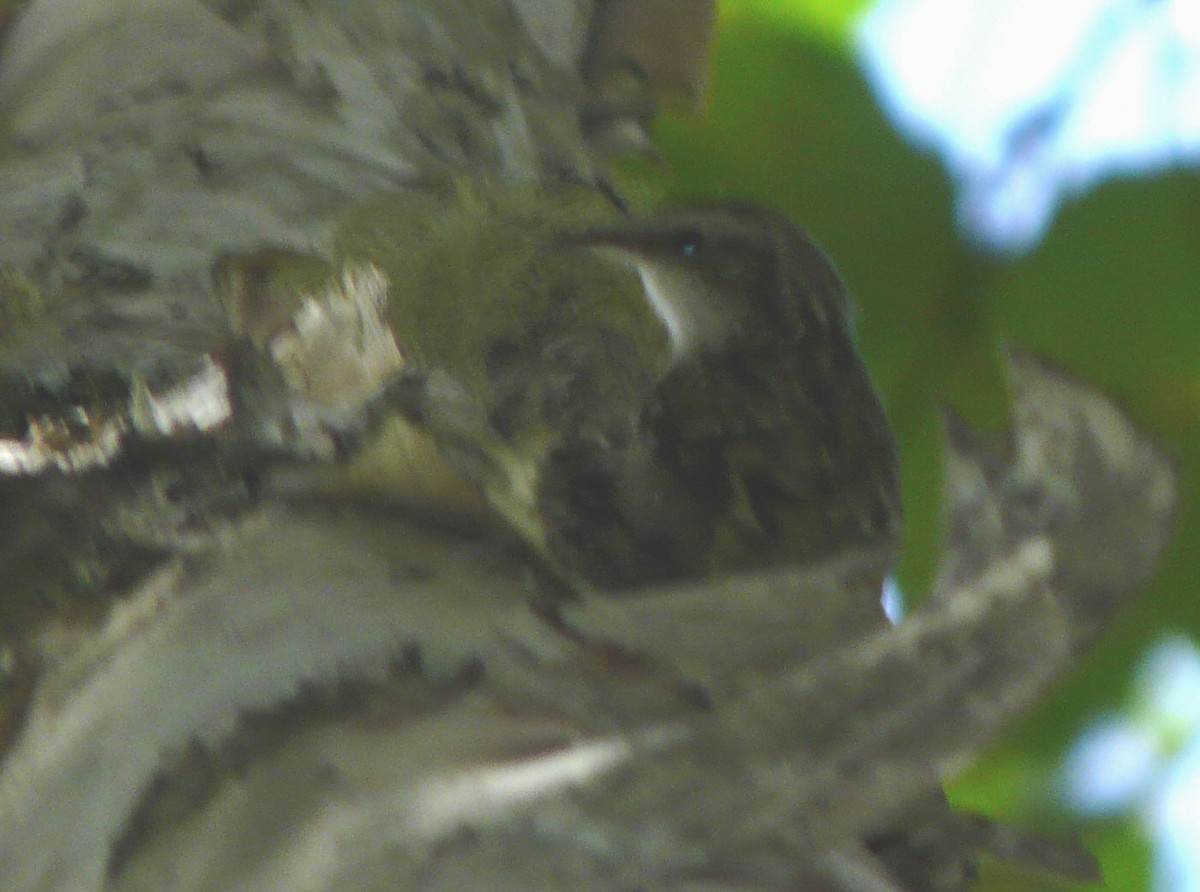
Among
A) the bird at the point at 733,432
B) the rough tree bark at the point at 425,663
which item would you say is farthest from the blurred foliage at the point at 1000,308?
the rough tree bark at the point at 425,663

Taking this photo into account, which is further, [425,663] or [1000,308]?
[1000,308]

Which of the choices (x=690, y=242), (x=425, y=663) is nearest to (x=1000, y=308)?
(x=690, y=242)

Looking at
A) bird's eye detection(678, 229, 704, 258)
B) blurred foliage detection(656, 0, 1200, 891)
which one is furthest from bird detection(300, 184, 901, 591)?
blurred foliage detection(656, 0, 1200, 891)

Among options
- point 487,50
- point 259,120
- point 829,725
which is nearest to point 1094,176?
point 487,50

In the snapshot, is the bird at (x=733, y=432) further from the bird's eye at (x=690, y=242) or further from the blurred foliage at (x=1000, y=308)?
the blurred foliage at (x=1000, y=308)

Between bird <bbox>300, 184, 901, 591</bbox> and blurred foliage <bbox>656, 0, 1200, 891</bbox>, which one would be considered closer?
bird <bbox>300, 184, 901, 591</bbox>

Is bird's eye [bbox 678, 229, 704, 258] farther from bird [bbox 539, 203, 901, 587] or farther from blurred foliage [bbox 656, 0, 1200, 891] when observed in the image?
blurred foliage [bbox 656, 0, 1200, 891]

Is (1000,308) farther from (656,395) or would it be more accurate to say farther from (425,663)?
(425,663)
